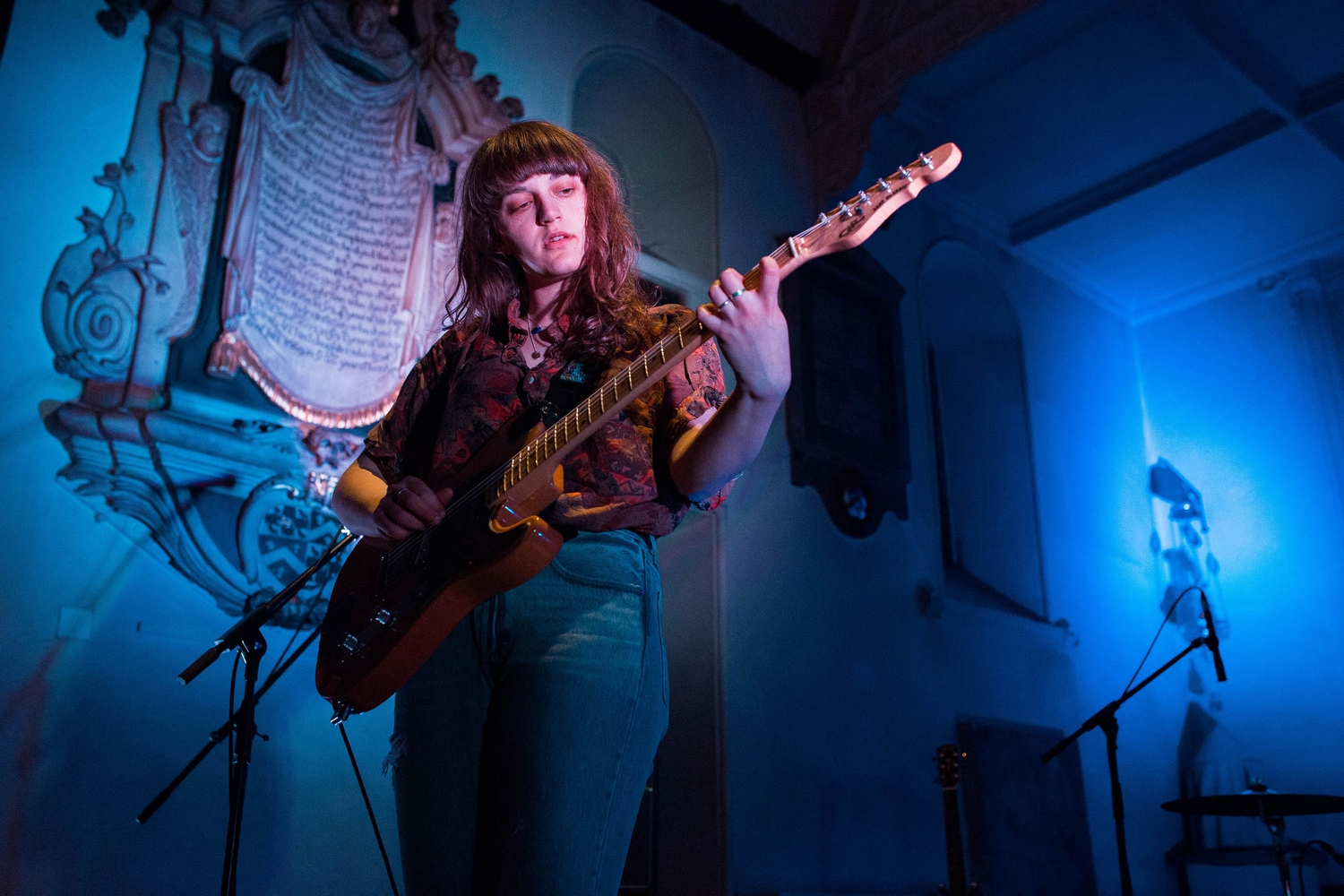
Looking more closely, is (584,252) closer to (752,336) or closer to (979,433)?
(752,336)

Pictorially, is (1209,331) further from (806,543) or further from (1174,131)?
(806,543)

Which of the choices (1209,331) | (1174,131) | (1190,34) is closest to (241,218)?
(1190,34)

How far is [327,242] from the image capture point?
13.3 feet

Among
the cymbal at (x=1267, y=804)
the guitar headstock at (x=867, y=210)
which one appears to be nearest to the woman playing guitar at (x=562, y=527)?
the guitar headstock at (x=867, y=210)

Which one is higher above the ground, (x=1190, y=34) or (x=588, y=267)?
(x=1190, y=34)

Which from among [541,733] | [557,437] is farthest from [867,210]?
[541,733]

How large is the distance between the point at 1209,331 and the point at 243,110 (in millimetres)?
7541

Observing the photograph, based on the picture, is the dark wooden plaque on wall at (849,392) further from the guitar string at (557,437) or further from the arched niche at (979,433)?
the guitar string at (557,437)

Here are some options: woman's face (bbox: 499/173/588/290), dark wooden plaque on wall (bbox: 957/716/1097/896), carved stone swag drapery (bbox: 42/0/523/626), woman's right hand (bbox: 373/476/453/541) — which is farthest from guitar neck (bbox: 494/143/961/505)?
dark wooden plaque on wall (bbox: 957/716/1097/896)

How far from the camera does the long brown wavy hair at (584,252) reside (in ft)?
5.30

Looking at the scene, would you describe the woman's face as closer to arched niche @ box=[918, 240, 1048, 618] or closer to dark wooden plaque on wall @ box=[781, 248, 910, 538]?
dark wooden plaque on wall @ box=[781, 248, 910, 538]

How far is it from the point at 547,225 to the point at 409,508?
0.51m

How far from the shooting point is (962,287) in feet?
25.3

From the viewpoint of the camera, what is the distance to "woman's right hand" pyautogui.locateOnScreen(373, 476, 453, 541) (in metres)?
1.49
